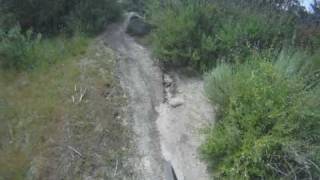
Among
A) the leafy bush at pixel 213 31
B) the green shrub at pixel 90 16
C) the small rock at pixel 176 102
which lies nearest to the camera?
the small rock at pixel 176 102

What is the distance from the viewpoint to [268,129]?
19.4ft

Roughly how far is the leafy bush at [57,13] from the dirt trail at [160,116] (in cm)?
116

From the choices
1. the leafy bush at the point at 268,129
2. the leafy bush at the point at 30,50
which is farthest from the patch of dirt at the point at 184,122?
the leafy bush at the point at 30,50

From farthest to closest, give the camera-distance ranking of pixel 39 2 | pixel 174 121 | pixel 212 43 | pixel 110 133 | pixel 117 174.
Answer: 1. pixel 39 2
2. pixel 212 43
3. pixel 174 121
4. pixel 110 133
5. pixel 117 174

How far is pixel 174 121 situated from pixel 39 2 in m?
4.33

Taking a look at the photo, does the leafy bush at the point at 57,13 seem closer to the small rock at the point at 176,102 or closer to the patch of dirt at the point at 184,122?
the patch of dirt at the point at 184,122

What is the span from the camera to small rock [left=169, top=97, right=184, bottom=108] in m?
7.76

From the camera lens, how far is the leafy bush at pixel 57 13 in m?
9.82

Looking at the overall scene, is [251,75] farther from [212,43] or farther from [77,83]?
[77,83]

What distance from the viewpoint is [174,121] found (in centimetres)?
742

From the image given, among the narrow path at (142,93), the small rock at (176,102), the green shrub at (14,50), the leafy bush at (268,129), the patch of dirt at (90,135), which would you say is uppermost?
the leafy bush at (268,129)

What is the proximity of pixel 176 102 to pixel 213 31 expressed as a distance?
5.38 ft

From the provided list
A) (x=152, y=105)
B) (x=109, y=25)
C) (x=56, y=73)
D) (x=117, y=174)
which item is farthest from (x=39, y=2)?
(x=117, y=174)

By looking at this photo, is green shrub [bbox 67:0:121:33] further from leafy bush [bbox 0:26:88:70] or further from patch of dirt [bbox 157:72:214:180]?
patch of dirt [bbox 157:72:214:180]
